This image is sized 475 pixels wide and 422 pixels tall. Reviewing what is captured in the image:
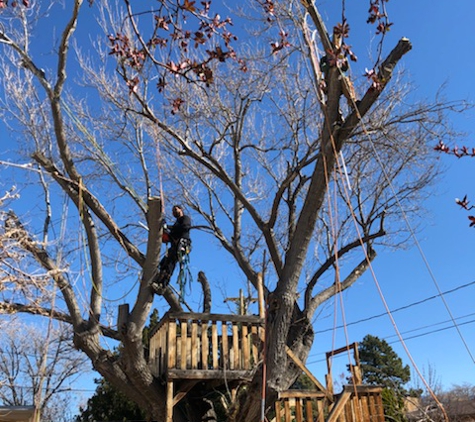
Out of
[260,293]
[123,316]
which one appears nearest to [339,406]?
[260,293]

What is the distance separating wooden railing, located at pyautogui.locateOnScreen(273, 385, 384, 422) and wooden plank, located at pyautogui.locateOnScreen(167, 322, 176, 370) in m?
2.20

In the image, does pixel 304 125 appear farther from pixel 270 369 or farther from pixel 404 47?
pixel 270 369

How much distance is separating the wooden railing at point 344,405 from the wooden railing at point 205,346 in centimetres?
153

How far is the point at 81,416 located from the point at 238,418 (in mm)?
13098

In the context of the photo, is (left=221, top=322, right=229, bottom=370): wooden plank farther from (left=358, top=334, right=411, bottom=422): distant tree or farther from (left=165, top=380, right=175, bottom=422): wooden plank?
(left=358, top=334, right=411, bottom=422): distant tree

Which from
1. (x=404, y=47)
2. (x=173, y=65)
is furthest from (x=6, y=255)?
(x=404, y=47)

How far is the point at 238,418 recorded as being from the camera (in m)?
7.41

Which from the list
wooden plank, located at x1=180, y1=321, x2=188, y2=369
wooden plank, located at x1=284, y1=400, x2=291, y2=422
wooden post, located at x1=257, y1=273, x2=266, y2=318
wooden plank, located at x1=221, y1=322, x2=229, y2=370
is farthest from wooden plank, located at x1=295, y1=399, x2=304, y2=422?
wooden plank, located at x1=180, y1=321, x2=188, y2=369

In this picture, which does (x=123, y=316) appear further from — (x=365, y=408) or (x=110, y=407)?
(x=110, y=407)

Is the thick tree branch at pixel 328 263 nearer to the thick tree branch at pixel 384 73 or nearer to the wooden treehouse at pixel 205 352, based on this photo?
the wooden treehouse at pixel 205 352

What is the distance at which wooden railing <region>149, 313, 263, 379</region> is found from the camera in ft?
29.2

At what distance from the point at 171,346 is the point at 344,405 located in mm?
3311

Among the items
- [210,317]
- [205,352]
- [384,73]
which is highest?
[384,73]

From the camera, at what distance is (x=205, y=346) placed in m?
9.14
